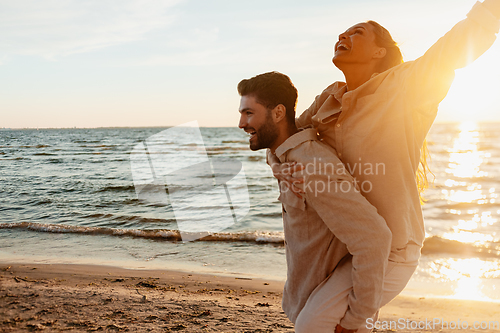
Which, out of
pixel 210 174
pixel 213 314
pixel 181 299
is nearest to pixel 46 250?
pixel 181 299

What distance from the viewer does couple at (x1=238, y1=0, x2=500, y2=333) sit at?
1790 millimetres

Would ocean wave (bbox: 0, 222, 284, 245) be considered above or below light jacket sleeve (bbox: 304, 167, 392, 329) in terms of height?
below

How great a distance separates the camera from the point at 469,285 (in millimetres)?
5719

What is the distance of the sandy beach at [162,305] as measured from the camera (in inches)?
152

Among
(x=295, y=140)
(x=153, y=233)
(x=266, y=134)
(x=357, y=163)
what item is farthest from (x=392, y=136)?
(x=153, y=233)

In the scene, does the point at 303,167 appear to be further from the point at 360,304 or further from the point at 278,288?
the point at 278,288

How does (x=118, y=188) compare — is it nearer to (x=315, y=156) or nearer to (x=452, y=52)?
(x=315, y=156)

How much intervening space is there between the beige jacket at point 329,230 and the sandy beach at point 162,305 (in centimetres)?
208

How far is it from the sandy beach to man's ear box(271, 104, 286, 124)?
8.26ft

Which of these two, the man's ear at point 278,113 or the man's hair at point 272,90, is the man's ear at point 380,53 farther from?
the man's ear at point 278,113

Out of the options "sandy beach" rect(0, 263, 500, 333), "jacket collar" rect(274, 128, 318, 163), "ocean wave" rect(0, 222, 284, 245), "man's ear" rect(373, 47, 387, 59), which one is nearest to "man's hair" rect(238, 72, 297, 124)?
"jacket collar" rect(274, 128, 318, 163)

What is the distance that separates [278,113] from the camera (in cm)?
231

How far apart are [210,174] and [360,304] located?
1748 centimetres

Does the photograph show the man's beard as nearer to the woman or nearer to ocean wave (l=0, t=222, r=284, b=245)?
the woman
